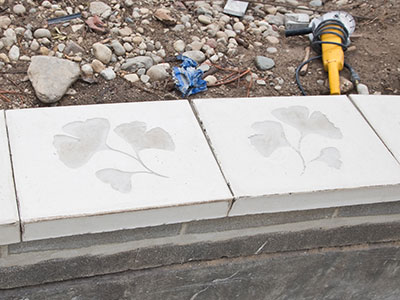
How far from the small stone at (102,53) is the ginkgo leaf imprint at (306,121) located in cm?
72

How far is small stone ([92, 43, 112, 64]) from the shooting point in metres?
2.28

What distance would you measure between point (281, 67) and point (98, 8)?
2.59 feet

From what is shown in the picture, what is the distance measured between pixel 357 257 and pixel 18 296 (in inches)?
44.3

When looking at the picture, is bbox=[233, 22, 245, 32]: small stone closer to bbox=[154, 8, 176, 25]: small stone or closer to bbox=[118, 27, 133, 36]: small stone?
bbox=[154, 8, 176, 25]: small stone

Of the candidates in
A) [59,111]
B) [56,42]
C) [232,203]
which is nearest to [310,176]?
[232,203]

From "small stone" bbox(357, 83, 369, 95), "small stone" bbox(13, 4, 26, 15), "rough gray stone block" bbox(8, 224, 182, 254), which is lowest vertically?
"small stone" bbox(357, 83, 369, 95)

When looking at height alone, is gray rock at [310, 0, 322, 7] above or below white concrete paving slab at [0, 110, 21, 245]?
below

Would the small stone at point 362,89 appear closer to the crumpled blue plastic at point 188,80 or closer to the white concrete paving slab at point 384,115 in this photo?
the white concrete paving slab at point 384,115

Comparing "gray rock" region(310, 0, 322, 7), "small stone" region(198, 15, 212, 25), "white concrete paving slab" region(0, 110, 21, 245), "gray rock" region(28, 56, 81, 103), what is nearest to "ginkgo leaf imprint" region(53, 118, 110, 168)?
"white concrete paving slab" region(0, 110, 21, 245)

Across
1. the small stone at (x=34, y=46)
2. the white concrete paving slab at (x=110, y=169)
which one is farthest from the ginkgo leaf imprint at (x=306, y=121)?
the small stone at (x=34, y=46)

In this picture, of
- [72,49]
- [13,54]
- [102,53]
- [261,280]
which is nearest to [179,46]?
[102,53]

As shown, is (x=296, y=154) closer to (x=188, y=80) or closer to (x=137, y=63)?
(x=188, y=80)

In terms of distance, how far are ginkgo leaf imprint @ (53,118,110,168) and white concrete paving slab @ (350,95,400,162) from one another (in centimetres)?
86

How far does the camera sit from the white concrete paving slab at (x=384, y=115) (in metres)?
1.92
